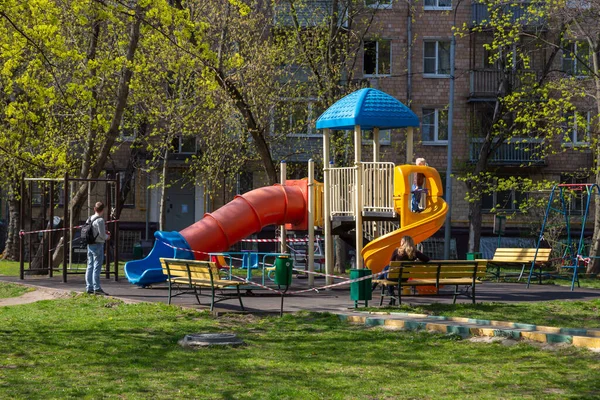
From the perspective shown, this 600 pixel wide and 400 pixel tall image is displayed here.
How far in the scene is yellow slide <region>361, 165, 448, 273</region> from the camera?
21.8m

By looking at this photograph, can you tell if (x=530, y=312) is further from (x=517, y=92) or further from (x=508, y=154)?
(x=508, y=154)

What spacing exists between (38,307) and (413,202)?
8482 millimetres

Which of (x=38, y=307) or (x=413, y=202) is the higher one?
(x=413, y=202)

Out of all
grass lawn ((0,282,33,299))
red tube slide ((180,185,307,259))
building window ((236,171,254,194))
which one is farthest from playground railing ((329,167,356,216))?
building window ((236,171,254,194))

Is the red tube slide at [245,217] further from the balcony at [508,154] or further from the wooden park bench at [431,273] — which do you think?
the balcony at [508,154]

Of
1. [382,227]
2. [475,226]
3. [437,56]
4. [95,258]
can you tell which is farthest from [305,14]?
[95,258]

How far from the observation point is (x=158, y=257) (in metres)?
23.1

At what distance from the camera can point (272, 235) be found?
4709 centimetres

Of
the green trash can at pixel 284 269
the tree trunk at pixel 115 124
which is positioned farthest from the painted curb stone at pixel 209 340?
the tree trunk at pixel 115 124

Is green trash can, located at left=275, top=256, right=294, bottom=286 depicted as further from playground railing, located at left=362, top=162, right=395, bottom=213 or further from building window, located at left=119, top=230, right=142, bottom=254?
building window, located at left=119, top=230, right=142, bottom=254

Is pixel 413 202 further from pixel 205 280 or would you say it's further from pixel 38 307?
pixel 38 307

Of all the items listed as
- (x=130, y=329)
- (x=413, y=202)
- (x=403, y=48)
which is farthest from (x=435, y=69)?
(x=130, y=329)

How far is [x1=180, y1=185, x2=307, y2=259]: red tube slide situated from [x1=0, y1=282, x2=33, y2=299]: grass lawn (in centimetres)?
362

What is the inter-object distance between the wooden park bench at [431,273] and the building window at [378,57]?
93.1 ft
